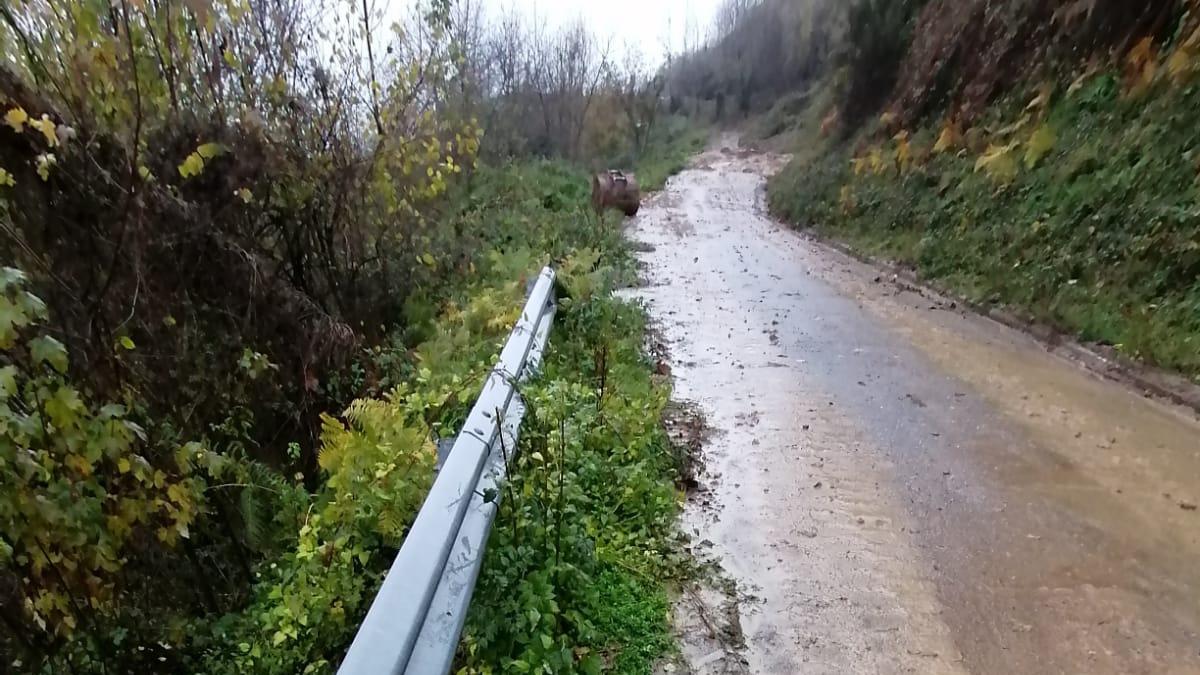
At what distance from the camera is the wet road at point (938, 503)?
9.79ft

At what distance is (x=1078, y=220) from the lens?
9414 mm

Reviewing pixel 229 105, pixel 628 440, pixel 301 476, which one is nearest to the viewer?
pixel 628 440

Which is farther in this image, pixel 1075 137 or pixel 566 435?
pixel 1075 137

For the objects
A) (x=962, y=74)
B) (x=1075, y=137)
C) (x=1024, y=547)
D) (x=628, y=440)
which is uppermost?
(x=962, y=74)

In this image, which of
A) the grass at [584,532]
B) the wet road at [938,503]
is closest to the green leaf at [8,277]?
the grass at [584,532]

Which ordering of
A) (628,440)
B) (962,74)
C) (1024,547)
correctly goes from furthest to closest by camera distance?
(962,74) → (628,440) → (1024,547)

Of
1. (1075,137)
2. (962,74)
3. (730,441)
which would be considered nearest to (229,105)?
(730,441)

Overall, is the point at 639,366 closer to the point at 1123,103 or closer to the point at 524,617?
the point at 524,617

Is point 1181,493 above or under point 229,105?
under

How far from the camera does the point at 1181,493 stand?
414 cm

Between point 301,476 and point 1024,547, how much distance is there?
4.23 meters

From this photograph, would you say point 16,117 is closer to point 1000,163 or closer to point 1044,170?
point 1044,170

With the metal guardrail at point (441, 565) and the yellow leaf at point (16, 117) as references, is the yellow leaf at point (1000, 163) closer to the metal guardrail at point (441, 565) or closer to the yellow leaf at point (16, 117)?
the metal guardrail at point (441, 565)

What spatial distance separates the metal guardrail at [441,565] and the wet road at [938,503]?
3.22ft
